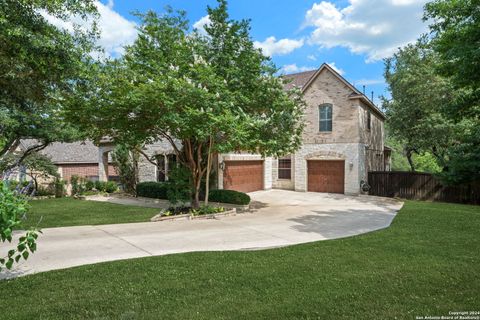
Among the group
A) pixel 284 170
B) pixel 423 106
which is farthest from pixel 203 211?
pixel 423 106

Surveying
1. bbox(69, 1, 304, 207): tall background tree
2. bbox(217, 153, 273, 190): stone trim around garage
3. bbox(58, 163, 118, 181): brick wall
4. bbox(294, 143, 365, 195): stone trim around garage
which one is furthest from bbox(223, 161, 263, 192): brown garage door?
bbox(58, 163, 118, 181): brick wall

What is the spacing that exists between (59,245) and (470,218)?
1340 centimetres

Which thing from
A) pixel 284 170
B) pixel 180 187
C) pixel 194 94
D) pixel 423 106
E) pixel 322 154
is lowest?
pixel 180 187

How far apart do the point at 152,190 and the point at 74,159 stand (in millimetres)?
12751

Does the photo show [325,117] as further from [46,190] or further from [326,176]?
[46,190]

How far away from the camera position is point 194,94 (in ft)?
32.7

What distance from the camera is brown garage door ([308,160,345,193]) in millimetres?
20312

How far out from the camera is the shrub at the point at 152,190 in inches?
697

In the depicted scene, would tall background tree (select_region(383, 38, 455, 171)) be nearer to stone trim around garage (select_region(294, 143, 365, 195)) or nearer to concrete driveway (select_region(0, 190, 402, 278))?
stone trim around garage (select_region(294, 143, 365, 195))

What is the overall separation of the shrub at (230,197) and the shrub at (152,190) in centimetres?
348

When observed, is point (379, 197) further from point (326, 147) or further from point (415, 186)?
point (326, 147)

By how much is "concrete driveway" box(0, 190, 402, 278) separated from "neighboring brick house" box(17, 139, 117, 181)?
17.3m

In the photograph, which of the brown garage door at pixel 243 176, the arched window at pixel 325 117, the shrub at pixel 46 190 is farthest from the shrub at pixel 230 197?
the shrub at pixel 46 190

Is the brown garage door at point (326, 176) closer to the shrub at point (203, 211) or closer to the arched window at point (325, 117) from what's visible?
the arched window at point (325, 117)
